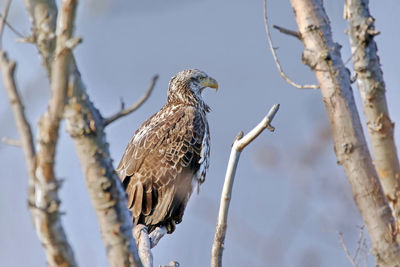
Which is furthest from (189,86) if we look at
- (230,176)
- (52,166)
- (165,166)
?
(52,166)

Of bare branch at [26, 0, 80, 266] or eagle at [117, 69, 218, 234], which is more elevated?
eagle at [117, 69, 218, 234]

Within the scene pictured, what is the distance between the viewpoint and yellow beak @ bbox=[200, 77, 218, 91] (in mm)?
7234

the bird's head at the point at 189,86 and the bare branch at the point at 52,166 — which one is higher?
the bird's head at the point at 189,86

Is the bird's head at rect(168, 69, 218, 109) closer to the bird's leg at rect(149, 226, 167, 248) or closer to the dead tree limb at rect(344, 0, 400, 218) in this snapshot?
the bird's leg at rect(149, 226, 167, 248)

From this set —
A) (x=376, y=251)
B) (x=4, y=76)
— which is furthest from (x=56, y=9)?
(x=376, y=251)

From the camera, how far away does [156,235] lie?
20.1 ft

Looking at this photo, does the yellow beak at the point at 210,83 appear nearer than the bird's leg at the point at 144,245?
→ No

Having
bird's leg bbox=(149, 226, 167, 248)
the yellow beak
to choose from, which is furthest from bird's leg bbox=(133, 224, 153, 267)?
the yellow beak

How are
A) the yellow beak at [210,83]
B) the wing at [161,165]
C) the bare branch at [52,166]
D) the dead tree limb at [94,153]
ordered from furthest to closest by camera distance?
1. the yellow beak at [210,83]
2. the wing at [161,165]
3. the dead tree limb at [94,153]
4. the bare branch at [52,166]

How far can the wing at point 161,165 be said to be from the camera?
6293 millimetres

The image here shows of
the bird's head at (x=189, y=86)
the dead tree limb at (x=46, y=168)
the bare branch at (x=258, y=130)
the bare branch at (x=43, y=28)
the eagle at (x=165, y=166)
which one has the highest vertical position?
the bird's head at (x=189, y=86)

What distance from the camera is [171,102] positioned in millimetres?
7207

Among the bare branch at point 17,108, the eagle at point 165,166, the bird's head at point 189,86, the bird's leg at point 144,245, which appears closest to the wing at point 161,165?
the eagle at point 165,166

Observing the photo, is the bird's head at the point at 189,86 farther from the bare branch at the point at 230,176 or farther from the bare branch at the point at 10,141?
the bare branch at the point at 10,141
